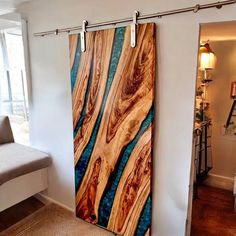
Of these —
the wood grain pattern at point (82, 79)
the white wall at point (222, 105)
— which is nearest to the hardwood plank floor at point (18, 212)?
the wood grain pattern at point (82, 79)

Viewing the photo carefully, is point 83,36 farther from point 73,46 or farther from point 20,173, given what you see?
point 20,173

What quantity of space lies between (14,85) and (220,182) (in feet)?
10.2

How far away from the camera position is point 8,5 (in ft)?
7.84

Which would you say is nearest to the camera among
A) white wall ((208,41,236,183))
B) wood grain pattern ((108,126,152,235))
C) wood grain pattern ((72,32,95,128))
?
wood grain pattern ((108,126,152,235))

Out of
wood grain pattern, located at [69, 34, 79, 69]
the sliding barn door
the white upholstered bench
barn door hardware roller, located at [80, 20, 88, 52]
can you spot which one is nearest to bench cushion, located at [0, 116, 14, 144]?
the white upholstered bench

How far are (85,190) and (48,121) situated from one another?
0.84 metres

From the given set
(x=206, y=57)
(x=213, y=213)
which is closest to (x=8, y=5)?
(x=206, y=57)

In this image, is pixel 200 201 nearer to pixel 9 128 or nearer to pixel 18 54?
pixel 9 128

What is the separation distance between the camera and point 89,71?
6.47 feet

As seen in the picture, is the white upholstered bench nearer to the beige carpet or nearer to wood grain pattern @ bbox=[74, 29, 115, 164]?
the beige carpet

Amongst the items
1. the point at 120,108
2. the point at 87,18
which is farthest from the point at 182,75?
the point at 87,18

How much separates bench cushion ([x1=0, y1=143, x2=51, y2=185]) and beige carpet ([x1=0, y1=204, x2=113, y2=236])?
51cm

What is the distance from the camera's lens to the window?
3041 mm

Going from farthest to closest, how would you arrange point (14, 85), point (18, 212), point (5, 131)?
point (14, 85) < point (5, 131) < point (18, 212)
